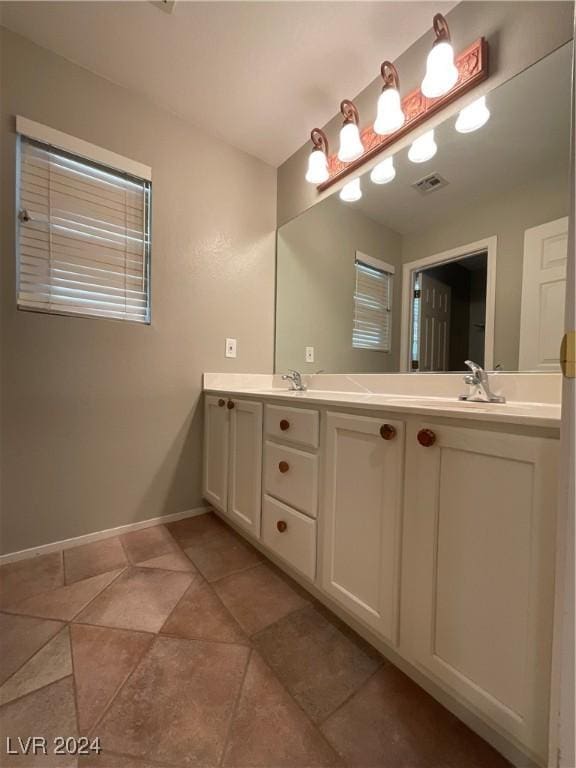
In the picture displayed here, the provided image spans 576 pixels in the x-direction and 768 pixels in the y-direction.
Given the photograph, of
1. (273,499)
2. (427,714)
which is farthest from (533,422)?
(273,499)

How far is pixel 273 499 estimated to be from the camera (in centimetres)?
128

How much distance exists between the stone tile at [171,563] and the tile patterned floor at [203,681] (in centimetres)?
5

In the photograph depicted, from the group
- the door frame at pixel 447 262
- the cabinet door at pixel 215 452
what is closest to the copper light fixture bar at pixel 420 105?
the door frame at pixel 447 262

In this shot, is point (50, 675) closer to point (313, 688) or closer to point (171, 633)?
point (171, 633)

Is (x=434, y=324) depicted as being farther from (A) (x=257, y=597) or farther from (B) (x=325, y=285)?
(A) (x=257, y=597)

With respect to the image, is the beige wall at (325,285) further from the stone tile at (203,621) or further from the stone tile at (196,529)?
the stone tile at (203,621)

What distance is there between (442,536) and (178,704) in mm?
796

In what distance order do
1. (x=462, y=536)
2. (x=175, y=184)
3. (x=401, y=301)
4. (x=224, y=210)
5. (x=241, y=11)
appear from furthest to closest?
(x=224, y=210), (x=175, y=184), (x=401, y=301), (x=241, y=11), (x=462, y=536)

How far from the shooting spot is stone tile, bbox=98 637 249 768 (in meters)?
0.68

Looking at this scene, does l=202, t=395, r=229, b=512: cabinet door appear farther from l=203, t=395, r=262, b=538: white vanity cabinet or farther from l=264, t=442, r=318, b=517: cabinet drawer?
l=264, t=442, r=318, b=517: cabinet drawer

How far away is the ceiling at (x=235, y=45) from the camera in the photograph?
1.21 meters

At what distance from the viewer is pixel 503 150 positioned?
109cm

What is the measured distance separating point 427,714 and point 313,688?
0.29 m

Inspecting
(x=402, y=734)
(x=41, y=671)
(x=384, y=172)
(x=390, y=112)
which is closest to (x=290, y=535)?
(x=402, y=734)
